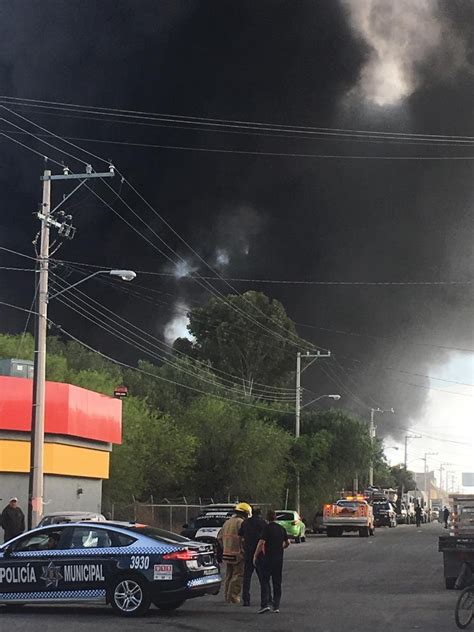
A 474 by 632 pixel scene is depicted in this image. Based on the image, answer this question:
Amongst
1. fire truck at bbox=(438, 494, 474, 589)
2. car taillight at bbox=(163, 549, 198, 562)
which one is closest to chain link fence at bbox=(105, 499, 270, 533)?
fire truck at bbox=(438, 494, 474, 589)

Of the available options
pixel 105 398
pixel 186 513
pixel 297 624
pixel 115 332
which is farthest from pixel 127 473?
pixel 115 332

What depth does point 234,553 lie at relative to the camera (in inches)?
706

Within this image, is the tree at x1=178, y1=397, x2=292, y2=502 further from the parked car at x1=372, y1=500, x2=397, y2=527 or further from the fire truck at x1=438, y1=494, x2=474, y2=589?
the fire truck at x1=438, y1=494, x2=474, y2=589

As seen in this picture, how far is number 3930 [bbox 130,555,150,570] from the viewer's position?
51.9 ft

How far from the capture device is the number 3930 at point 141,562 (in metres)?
15.8

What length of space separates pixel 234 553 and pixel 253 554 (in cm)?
54

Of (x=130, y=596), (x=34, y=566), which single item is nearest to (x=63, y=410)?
(x=34, y=566)

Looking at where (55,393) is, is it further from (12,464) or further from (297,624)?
(297,624)

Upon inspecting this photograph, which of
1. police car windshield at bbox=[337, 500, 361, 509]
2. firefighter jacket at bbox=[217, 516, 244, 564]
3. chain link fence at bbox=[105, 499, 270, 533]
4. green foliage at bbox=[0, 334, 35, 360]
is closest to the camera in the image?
firefighter jacket at bbox=[217, 516, 244, 564]

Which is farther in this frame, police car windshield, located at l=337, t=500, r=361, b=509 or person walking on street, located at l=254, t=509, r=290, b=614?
police car windshield, located at l=337, t=500, r=361, b=509

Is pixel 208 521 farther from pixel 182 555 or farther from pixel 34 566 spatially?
pixel 182 555

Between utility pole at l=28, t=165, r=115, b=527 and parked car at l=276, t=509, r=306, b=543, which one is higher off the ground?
utility pole at l=28, t=165, r=115, b=527

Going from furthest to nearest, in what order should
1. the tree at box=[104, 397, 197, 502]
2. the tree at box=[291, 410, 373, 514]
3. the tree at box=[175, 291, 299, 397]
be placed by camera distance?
the tree at box=[175, 291, 299, 397] → the tree at box=[291, 410, 373, 514] → the tree at box=[104, 397, 197, 502]

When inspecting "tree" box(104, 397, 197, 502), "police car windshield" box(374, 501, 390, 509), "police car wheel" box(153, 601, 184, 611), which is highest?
"tree" box(104, 397, 197, 502)
